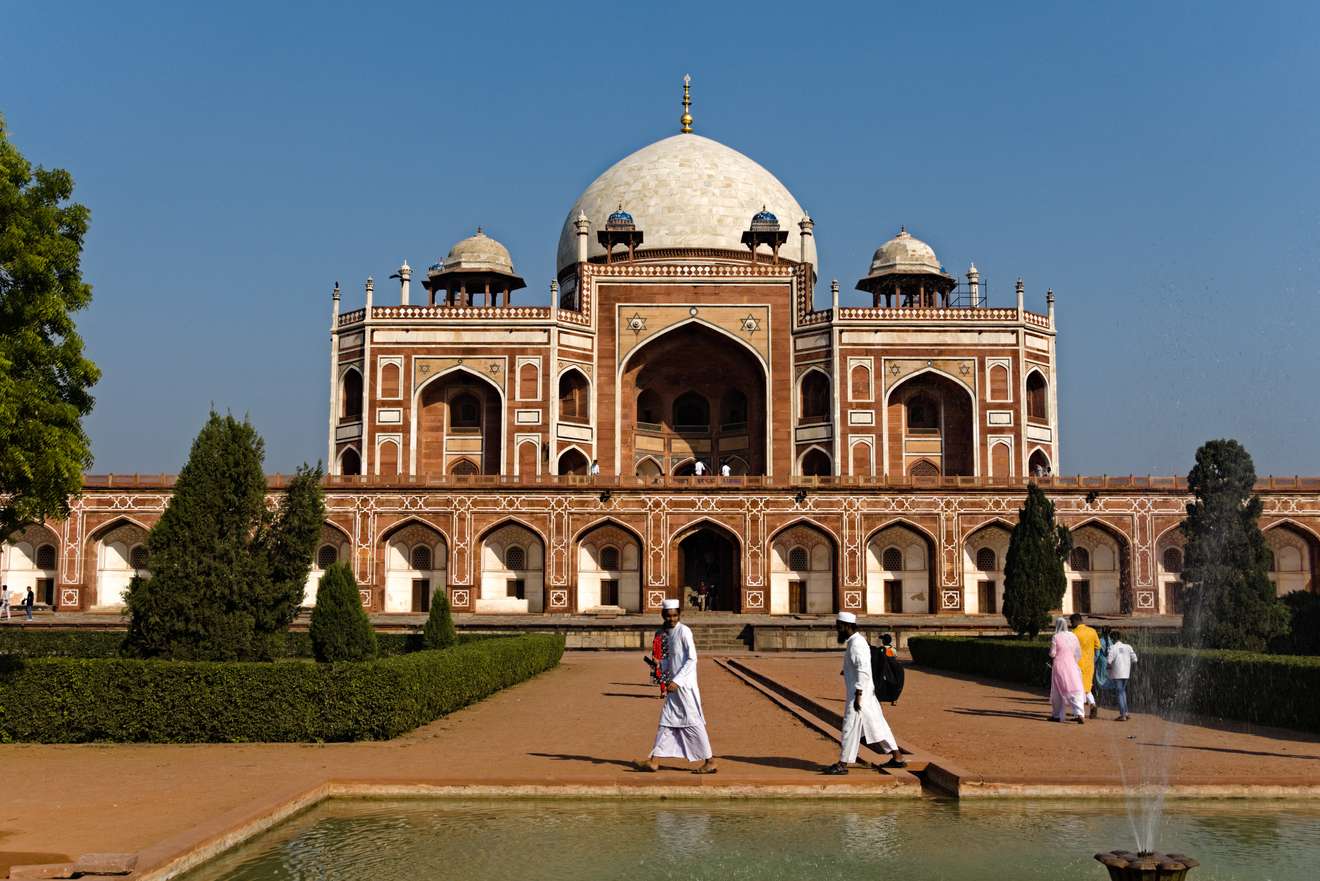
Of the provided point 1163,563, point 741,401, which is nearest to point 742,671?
point 1163,563

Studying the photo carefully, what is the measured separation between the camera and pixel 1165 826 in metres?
7.18

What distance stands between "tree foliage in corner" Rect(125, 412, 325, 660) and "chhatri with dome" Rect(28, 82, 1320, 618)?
16547 mm

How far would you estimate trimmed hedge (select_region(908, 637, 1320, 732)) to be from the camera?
1169cm

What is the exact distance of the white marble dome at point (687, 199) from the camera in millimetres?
42625

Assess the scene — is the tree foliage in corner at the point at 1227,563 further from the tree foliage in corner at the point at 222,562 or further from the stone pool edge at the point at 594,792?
the tree foliage in corner at the point at 222,562

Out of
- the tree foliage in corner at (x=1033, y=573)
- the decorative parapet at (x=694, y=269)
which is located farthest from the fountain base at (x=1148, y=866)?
the decorative parapet at (x=694, y=269)

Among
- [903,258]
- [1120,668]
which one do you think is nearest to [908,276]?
[903,258]

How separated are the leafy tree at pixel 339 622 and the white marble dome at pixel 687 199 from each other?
28945mm

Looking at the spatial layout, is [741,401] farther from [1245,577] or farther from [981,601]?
[1245,577]

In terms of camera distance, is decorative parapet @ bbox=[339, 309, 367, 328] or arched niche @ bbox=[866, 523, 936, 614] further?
decorative parapet @ bbox=[339, 309, 367, 328]

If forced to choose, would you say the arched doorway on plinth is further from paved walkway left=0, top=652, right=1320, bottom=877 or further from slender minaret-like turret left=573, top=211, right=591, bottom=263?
paved walkway left=0, top=652, right=1320, bottom=877

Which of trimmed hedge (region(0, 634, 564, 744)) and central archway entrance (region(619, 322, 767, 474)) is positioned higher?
central archway entrance (region(619, 322, 767, 474))

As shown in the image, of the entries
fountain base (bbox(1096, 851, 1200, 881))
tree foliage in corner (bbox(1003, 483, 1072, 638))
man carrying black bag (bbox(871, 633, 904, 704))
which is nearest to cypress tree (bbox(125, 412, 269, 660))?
man carrying black bag (bbox(871, 633, 904, 704))

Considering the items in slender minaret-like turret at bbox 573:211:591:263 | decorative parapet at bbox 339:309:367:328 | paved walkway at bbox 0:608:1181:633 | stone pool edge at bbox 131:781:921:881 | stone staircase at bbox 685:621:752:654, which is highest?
slender minaret-like turret at bbox 573:211:591:263
